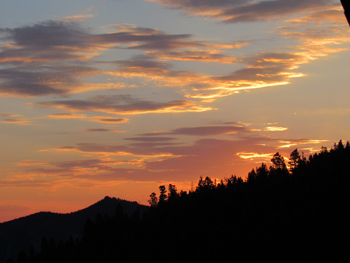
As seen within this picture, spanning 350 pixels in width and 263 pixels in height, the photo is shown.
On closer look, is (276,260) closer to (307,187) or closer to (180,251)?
(180,251)

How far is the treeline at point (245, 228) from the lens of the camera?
140000mm

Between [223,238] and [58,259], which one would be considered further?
[58,259]

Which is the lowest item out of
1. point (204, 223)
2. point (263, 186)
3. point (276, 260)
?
point (276, 260)

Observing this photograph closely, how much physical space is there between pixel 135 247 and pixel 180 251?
20.2 m

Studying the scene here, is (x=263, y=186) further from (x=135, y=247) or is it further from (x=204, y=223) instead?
(x=135, y=247)

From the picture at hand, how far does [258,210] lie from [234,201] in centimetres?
1357

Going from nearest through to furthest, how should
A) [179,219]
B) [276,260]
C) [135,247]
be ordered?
[276,260] → [135,247] → [179,219]

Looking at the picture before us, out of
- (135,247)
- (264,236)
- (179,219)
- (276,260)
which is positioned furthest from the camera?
(179,219)

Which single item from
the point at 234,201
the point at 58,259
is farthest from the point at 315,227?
the point at 58,259

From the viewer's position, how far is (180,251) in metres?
156

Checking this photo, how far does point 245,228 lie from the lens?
Result: 159 meters

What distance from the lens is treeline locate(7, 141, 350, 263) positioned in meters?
140

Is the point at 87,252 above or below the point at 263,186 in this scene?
below

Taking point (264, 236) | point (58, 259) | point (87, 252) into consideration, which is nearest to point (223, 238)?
point (264, 236)
